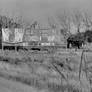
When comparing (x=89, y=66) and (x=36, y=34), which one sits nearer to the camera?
(x=89, y=66)

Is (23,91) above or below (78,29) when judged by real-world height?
below

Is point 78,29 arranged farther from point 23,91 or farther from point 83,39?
point 23,91

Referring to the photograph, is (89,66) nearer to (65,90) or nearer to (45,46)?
(65,90)

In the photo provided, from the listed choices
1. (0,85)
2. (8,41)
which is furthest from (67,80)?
(8,41)

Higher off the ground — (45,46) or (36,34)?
(36,34)

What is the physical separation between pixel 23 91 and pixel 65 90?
5.52 feet

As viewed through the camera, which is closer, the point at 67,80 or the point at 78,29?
the point at 67,80

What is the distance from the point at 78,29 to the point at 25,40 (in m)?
27.5

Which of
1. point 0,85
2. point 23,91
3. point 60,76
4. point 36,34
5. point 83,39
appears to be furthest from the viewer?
point 83,39

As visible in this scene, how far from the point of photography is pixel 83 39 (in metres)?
46.3

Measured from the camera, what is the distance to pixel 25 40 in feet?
78.7

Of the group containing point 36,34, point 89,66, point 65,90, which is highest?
point 36,34

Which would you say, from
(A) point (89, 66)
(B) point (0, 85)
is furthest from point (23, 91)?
(A) point (89, 66)

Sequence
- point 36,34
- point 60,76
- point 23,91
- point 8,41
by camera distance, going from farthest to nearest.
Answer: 1. point 36,34
2. point 8,41
3. point 60,76
4. point 23,91
